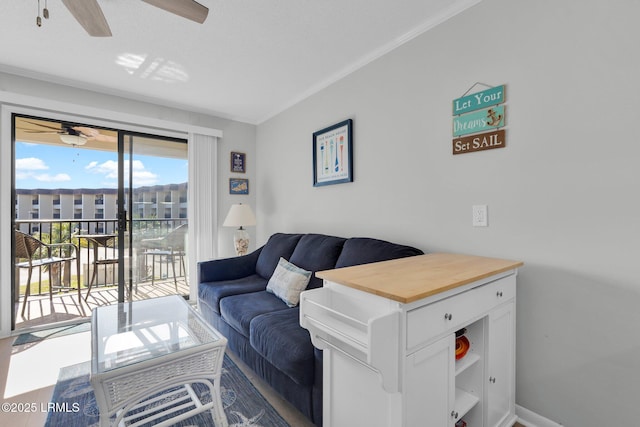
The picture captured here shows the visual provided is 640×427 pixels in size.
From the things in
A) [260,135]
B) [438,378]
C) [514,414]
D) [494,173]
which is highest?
[260,135]

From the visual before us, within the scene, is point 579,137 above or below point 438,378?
above

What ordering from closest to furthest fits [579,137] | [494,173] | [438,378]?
[438,378]
[579,137]
[494,173]

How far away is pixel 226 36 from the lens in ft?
7.08

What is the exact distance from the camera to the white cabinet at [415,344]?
98 centimetres

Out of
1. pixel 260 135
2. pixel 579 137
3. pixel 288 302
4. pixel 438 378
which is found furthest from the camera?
pixel 260 135

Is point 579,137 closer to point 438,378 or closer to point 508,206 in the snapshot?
point 508,206

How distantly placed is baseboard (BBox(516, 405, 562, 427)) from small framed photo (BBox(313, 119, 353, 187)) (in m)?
1.92

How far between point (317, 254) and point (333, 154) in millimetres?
1005

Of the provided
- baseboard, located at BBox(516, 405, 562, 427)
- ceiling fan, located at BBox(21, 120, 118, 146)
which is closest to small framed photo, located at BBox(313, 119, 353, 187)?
baseboard, located at BBox(516, 405, 562, 427)

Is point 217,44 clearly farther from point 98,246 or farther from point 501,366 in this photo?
point 98,246

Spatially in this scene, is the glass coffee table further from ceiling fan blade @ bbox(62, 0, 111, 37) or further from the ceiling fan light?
the ceiling fan light

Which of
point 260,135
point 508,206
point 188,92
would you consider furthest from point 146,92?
point 508,206

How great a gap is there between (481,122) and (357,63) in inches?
50.3

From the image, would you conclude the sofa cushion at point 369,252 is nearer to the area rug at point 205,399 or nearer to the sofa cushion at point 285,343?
the sofa cushion at point 285,343
